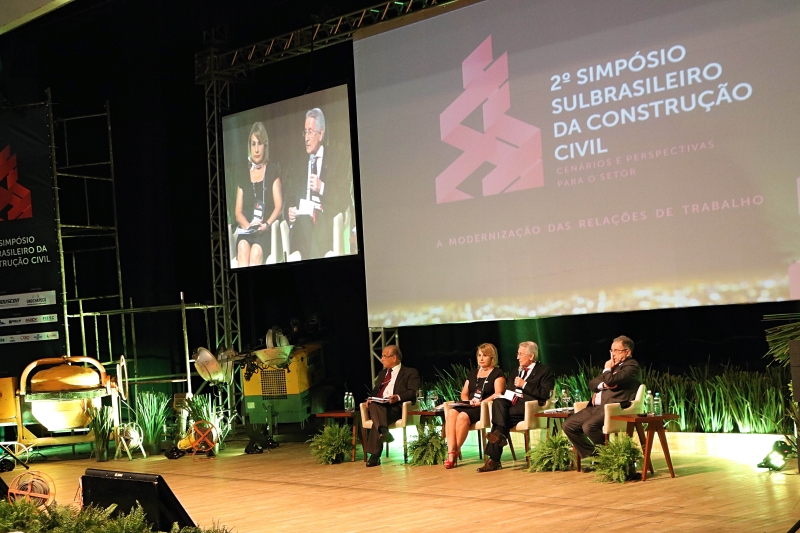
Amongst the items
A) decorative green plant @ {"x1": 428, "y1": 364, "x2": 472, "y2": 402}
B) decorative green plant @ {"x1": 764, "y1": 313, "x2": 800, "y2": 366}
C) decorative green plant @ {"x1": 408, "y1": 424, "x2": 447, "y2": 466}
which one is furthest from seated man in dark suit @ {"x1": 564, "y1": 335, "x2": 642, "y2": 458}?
decorative green plant @ {"x1": 428, "y1": 364, "x2": 472, "y2": 402}

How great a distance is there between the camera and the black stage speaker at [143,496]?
410 cm

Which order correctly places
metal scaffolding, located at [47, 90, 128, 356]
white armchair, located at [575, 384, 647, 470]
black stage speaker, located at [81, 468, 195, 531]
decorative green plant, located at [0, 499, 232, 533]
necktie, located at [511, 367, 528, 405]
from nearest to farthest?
1. decorative green plant, located at [0, 499, 232, 533]
2. black stage speaker, located at [81, 468, 195, 531]
3. white armchair, located at [575, 384, 647, 470]
4. necktie, located at [511, 367, 528, 405]
5. metal scaffolding, located at [47, 90, 128, 356]

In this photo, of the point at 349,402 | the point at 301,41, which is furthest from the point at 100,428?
the point at 301,41

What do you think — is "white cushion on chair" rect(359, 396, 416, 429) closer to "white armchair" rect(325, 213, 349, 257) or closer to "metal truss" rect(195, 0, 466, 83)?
"white armchair" rect(325, 213, 349, 257)

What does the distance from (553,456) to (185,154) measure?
20.3ft

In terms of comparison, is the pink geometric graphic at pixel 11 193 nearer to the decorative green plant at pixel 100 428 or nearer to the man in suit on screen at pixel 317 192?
the decorative green plant at pixel 100 428

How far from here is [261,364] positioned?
9.72 metres

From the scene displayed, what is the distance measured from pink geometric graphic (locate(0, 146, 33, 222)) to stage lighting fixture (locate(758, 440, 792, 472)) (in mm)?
7609

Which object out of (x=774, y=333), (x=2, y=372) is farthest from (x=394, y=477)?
(x=2, y=372)

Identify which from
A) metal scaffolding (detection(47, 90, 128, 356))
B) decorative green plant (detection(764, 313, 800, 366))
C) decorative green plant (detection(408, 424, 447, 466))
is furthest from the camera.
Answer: metal scaffolding (detection(47, 90, 128, 356))

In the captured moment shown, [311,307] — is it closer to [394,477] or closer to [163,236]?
[163,236]

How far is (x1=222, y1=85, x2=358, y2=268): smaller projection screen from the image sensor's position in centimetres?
960

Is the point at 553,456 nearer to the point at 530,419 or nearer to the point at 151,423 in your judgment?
the point at 530,419

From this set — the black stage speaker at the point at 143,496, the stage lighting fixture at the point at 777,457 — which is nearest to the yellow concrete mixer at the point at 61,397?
the black stage speaker at the point at 143,496
